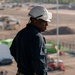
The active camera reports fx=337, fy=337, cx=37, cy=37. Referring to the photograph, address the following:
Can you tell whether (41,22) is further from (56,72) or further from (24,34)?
(56,72)

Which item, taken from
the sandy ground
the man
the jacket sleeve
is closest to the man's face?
the man

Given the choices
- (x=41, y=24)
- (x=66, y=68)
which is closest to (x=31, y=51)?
(x=41, y=24)

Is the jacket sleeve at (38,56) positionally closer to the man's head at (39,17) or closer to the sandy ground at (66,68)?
the man's head at (39,17)

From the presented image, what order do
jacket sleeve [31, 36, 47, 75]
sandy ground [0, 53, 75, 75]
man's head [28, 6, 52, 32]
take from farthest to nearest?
sandy ground [0, 53, 75, 75]
man's head [28, 6, 52, 32]
jacket sleeve [31, 36, 47, 75]

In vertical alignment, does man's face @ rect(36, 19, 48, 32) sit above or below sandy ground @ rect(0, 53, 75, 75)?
above

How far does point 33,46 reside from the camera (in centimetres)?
340

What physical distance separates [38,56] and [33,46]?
0.12 metres

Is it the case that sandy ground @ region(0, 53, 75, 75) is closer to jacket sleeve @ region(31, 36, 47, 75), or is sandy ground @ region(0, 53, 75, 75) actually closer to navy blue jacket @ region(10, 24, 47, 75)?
navy blue jacket @ region(10, 24, 47, 75)

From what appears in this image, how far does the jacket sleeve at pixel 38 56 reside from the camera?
335 cm

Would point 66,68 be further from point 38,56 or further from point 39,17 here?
point 38,56

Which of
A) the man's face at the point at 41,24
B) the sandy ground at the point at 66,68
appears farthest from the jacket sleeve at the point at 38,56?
the sandy ground at the point at 66,68

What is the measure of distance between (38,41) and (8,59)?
53.9 ft

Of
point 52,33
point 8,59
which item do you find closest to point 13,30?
point 52,33

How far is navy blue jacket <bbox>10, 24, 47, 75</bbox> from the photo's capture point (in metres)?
3.36
